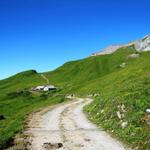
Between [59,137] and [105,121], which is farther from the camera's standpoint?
[105,121]

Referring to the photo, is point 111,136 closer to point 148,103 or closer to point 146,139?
point 146,139

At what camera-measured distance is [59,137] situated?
28047mm

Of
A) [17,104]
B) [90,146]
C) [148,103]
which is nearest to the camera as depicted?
[90,146]

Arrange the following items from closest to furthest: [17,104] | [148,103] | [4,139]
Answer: [4,139]
[148,103]
[17,104]

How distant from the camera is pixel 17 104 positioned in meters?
143

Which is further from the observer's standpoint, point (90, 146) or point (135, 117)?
point (135, 117)

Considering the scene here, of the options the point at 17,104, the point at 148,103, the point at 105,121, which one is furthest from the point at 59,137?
the point at 17,104

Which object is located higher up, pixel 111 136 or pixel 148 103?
pixel 148 103

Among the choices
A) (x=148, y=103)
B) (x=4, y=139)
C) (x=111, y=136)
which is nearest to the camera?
(x=4, y=139)

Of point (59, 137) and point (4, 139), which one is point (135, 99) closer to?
point (59, 137)

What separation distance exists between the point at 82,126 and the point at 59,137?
7.44 meters

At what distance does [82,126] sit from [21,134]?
25.8 ft

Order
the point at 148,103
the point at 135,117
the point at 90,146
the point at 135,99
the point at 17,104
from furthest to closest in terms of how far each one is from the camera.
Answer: the point at 17,104
the point at 135,99
the point at 148,103
the point at 135,117
the point at 90,146

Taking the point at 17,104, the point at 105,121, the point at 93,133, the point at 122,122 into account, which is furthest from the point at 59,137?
the point at 17,104
